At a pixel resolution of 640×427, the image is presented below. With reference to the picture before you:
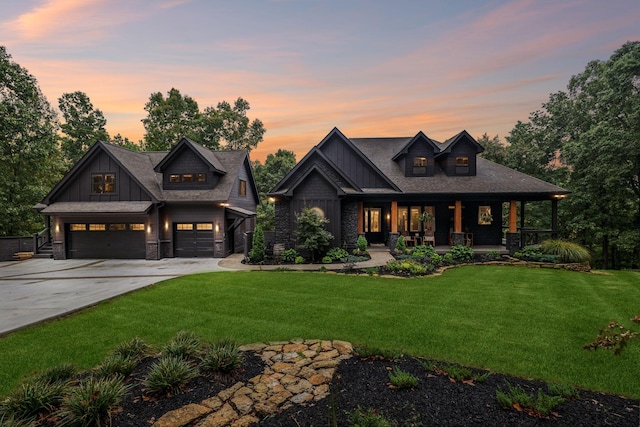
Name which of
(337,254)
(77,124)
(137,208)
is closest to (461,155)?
(337,254)

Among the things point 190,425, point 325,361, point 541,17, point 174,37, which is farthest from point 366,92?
point 190,425

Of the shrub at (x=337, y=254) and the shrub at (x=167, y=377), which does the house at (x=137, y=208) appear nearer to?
the shrub at (x=337, y=254)

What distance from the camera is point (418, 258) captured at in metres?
13.9

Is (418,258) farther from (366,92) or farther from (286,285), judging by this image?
(366,92)

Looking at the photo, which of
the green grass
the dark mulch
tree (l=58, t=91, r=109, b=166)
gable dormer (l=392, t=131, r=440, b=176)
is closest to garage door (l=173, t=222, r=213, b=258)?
the green grass

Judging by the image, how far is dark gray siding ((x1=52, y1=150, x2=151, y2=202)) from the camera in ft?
57.9

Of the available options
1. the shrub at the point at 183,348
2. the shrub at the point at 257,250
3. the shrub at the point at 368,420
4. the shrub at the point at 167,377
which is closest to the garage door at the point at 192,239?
the shrub at the point at 257,250

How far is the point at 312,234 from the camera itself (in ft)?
47.9

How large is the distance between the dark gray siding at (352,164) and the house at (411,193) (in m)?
0.06

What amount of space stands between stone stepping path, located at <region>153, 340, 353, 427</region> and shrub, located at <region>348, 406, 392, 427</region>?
70 cm

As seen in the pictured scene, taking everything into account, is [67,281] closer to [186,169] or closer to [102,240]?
[102,240]

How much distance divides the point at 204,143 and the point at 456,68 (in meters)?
28.8

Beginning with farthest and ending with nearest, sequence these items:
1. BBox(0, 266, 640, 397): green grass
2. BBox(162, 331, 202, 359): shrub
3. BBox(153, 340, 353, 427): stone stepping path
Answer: BBox(0, 266, 640, 397): green grass → BBox(162, 331, 202, 359): shrub → BBox(153, 340, 353, 427): stone stepping path

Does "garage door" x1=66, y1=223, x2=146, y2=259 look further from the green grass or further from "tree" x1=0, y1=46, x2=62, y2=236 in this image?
the green grass
